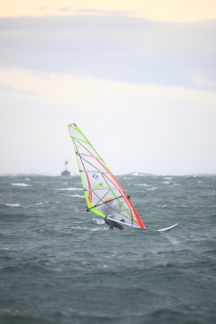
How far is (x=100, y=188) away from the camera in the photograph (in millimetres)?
17672

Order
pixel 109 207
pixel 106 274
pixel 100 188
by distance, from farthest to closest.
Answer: pixel 109 207, pixel 100 188, pixel 106 274

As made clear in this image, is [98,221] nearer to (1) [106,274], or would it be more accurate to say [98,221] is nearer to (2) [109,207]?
(2) [109,207]

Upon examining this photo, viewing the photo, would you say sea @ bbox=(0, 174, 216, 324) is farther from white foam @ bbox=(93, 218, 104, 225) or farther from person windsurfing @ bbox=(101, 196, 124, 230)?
white foam @ bbox=(93, 218, 104, 225)

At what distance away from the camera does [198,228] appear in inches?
808

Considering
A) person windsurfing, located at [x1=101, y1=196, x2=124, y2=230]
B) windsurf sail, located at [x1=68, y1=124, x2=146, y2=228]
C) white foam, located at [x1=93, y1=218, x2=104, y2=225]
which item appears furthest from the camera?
white foam, located at [x1=93, y1=218, x2=104, y2=225]

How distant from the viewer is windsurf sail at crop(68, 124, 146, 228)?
56.6ft

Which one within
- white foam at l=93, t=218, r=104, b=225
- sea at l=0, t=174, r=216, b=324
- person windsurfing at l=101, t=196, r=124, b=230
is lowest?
sea at l=0, t=174, r=216, b=324

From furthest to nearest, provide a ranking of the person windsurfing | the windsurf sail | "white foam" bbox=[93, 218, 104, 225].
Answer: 1. "white foam" bbox=[93, 218, 104, 225]
2. the person windsurfing
3. the windsurf sail

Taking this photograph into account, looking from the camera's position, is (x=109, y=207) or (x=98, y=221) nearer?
(x=109, y=207)

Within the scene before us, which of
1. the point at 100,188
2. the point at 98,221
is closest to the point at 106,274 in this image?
the point at 100,188

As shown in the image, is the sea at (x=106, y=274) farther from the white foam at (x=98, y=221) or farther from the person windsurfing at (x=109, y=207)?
the white foam at (x=98, y=221)

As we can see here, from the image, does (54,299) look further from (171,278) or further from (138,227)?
(138,227)

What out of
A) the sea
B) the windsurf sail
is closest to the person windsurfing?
the windsurf sail

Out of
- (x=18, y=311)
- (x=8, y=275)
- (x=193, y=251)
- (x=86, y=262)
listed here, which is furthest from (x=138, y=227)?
(x=18, y=311)
